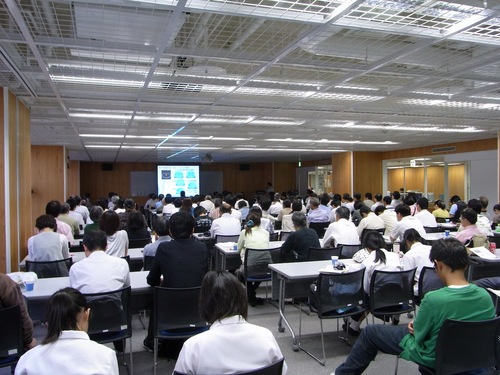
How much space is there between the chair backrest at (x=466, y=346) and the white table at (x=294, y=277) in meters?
1.51

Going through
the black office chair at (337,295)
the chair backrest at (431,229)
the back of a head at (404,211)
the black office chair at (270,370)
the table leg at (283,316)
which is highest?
the back of a head at (404,211)

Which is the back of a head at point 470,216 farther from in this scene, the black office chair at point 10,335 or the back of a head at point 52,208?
the back of a head at point 52,208

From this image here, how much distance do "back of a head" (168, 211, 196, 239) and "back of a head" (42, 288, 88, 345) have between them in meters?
1.58

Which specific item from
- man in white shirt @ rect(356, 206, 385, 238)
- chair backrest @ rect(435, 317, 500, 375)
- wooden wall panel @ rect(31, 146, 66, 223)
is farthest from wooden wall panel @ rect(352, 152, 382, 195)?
chair backrest @ rect(435, 317, 500, 375)

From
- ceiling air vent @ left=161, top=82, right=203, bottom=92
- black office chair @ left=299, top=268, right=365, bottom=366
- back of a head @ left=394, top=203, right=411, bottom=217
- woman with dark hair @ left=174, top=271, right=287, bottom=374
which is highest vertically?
ceiling air vent @ left=161, top=82, right=203, bottom=92

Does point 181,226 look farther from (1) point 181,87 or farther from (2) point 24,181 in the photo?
(2) point 24,181

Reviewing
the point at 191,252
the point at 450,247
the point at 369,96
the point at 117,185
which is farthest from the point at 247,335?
the point at 117,185

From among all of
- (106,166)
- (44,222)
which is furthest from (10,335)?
(106,166)

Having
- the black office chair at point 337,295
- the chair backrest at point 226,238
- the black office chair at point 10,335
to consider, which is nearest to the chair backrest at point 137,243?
the chair backrest at point 226,238

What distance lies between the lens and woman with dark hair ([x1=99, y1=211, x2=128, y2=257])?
4348 millimetres

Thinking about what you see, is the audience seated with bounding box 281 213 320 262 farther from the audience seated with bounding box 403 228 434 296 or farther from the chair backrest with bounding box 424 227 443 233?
the chair backrest with bounding box 424 227 443 233

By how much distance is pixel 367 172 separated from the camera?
15.3 m

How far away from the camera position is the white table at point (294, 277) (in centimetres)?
372

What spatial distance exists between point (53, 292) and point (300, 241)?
273 centimetres
